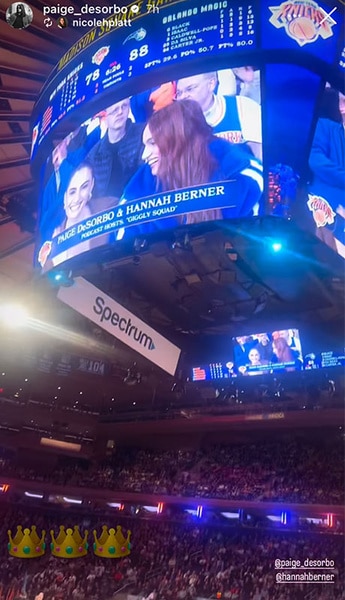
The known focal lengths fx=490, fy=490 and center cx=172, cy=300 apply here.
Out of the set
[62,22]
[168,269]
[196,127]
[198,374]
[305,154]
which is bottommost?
[305,154]

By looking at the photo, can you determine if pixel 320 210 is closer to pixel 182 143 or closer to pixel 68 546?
pixel 182 143

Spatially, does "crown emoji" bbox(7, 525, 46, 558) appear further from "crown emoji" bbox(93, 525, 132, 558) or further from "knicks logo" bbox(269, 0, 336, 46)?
"knicks logo" bbox(269, 0, 336, 46)

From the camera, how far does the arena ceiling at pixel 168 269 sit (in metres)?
3.87

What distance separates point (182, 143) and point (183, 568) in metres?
11.8

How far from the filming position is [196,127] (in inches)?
115

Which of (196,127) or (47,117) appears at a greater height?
(47,117)

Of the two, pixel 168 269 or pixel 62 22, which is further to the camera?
pixel 168 269

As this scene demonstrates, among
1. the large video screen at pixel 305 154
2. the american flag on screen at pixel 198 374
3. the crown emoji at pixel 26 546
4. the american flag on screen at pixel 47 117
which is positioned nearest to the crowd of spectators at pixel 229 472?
the crown emoji at pixel 26 546

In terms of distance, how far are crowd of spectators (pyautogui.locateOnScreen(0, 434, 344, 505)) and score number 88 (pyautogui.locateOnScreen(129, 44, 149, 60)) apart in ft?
35.7

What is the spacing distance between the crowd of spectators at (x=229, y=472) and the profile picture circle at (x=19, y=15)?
1127 centimetres

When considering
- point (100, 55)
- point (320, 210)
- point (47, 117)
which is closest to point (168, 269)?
point (47, 117)

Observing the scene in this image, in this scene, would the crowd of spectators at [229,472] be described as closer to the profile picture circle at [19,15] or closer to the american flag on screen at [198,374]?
the american flag on screen at [198,374]

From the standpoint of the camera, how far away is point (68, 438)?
18.2 meters

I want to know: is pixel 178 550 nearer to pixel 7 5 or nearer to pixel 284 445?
pixel 284 445
